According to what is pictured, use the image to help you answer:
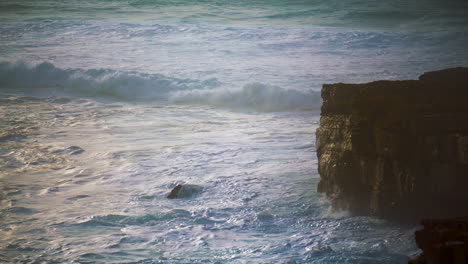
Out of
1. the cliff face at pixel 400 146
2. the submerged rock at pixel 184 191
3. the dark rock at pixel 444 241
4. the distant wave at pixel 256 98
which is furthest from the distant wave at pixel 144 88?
the dark rock at pixel 444 241

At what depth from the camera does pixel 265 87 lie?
11.5 m

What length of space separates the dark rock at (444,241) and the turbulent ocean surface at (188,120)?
1.41 meters

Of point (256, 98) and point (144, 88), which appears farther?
point (144, 88)

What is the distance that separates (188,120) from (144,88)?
3.45 metres

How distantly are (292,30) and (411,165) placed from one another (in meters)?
13.9

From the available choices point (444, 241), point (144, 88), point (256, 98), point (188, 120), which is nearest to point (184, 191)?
point (444, 241)

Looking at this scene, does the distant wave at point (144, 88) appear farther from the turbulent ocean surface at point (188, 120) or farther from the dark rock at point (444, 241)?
the dark rock at point (444, 241)

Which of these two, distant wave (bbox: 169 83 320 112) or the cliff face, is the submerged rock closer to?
the cliff face

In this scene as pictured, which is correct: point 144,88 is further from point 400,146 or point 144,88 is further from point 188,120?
point 400,146

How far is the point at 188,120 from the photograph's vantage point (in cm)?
907

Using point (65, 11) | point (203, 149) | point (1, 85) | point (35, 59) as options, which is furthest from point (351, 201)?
point (65, 11)

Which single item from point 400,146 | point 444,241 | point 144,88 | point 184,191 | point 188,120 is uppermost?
point 144,88

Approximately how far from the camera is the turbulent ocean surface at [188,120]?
160 inches

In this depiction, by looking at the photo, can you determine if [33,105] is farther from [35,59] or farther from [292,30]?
[292,30]
